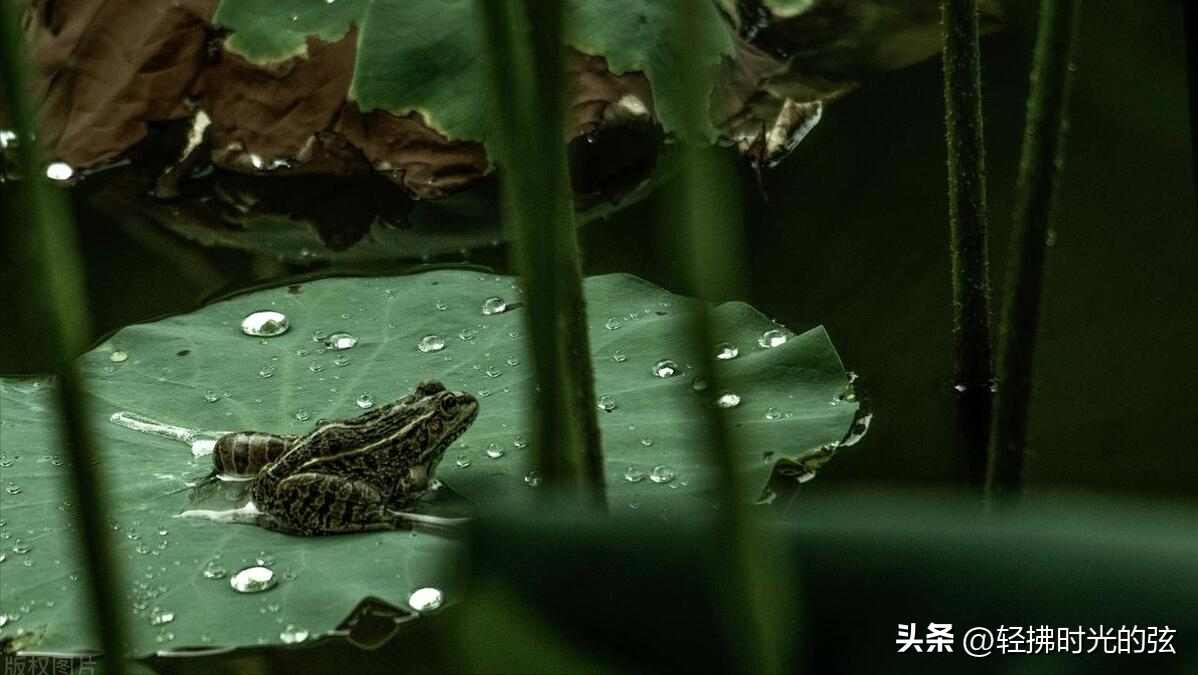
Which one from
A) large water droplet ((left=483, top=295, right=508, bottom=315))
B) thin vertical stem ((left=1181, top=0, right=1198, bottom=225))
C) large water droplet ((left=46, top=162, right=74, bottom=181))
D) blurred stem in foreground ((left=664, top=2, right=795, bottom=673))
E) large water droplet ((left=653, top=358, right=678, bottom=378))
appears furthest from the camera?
large water droplet ((left=46, top=162, right=74, bottom=181))

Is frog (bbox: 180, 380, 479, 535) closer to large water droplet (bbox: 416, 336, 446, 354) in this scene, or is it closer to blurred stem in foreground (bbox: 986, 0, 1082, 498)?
large water droplet (bbox: 416, 336, 446, 354)

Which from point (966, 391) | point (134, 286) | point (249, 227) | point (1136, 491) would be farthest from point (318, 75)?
point (1136, 491)

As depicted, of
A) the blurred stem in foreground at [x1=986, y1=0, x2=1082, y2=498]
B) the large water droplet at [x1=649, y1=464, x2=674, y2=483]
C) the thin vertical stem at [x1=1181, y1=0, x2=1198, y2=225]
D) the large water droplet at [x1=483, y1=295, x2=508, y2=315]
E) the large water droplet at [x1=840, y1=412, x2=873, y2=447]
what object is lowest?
the large water droplet at [x1=840, y1=412, x2=873, y2=447]

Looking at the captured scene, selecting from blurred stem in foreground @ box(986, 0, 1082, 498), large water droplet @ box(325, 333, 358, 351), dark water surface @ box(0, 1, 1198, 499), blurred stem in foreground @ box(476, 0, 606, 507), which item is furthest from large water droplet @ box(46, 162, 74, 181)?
blurred stem in foreground @ box(476, 0, 606, 507)

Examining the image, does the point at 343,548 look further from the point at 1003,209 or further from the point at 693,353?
the point at 1003,209

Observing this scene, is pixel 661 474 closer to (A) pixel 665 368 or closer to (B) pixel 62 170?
(A) pixel 665 368

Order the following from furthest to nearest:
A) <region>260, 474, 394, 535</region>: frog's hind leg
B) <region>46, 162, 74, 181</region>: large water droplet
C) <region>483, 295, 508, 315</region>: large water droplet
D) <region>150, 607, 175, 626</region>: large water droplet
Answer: <region>46, 162, 74, 181</region>: large water droplet → <region>483, 295, 508, 315</region>: large water droplet → <region>260, 474, 394, 535</region>: frog's hind leg → <region>150, 607, 175, 626</region>: large water droplet

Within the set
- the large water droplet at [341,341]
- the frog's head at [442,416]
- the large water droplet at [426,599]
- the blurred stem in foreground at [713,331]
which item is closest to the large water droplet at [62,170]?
the large water droplet at [341,341]
